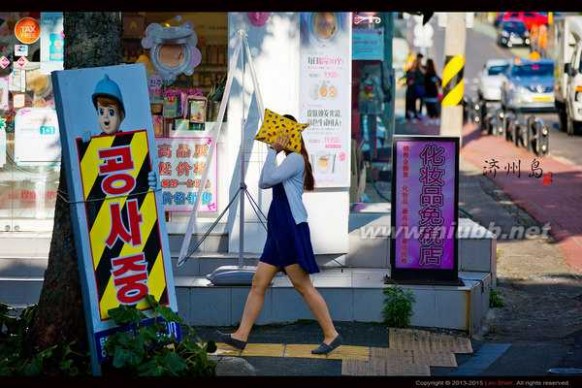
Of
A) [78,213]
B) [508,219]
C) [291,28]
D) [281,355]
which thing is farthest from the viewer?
[508,219]

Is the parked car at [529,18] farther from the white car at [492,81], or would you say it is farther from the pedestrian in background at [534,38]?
the white car at [492,81]

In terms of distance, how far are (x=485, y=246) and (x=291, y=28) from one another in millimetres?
2793

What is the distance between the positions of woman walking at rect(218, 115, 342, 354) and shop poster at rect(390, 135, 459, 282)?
148cm

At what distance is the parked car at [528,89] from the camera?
39.0 m

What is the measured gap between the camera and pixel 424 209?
35.8ft

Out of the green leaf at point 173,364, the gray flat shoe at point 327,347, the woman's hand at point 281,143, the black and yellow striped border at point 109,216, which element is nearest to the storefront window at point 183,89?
the woman's hand at point 281,143

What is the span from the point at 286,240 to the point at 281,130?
0.87 m

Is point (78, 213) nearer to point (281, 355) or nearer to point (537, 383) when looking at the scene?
point (281, 355)

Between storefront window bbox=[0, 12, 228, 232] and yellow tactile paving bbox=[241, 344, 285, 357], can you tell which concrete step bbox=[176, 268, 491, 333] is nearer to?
yellow tactile paving bbox=[241, 344, 285, 357]

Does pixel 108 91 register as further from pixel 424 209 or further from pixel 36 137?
pixel 36 137

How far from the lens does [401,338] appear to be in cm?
1034

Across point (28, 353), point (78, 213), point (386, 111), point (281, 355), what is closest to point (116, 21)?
point (78, 213)

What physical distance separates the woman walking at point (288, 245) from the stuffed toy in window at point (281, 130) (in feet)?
0.16

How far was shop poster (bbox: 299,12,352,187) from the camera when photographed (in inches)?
455
